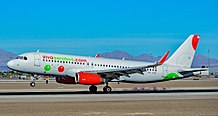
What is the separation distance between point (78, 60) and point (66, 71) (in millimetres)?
1977

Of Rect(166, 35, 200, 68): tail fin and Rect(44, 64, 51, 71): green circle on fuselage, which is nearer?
Rect(44, 64, 51, 71): green circle on fuselage

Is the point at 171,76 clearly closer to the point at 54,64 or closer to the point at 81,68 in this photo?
the point at 81,68

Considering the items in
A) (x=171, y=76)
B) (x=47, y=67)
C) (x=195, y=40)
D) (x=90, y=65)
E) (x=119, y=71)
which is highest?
(x=195, y=40)

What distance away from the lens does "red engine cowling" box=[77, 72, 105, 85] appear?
151 feet

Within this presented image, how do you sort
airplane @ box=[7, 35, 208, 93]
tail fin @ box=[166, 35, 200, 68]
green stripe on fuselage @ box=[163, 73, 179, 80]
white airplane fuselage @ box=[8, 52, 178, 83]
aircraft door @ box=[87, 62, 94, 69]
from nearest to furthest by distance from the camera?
airplane @ box=[7, 35, 208, 93] → white airplane fuselage @ box=[8, 52, 178, 83] → aircraft door @ box=[87, 62, 94, 69] → green stripe on fuselage @ box=[163, 73, 179, 80] → tail fin @ box=[166, 35, 200, 68]

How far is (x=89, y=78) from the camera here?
152ft

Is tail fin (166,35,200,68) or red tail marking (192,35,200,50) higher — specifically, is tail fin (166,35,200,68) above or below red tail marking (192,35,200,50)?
below

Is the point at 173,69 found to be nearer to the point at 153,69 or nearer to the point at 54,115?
the point at 153,69

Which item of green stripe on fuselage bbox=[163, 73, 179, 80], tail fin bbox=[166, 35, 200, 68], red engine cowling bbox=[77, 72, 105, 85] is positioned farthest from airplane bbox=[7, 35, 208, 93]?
tail fin bbox=[166, 35, 200, 68]

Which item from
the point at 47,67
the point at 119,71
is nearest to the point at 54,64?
the point at 47,67

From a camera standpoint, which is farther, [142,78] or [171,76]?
[171,76]

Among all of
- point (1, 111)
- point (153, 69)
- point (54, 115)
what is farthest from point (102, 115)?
point (153, 69)

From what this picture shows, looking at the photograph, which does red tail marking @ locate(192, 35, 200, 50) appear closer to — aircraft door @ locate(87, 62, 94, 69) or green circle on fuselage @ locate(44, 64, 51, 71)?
aircraft door @ locate(87, 62, 94, 69)

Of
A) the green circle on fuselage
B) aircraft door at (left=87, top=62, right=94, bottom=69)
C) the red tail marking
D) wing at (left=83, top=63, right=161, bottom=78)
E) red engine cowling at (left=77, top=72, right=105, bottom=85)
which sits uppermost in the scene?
the red tail marking
